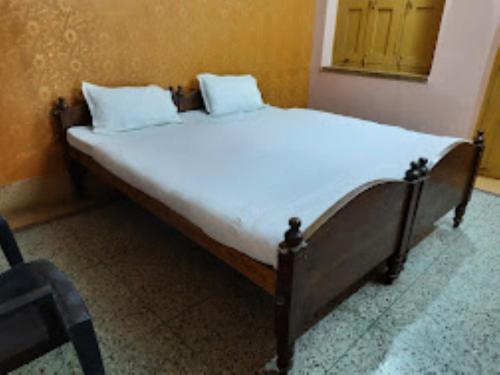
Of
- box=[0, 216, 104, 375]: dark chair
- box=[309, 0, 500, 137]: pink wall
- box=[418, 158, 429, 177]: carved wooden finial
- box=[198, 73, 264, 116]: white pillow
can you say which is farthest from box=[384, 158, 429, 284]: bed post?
box=[309, 0, 500, 137]: pink wall

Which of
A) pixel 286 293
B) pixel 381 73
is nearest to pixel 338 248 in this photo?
pixel 286 293

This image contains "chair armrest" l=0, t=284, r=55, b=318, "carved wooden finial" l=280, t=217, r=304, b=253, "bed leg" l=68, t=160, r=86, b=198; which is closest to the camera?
"chair armrest" l=0, t=284, r=55, b=318

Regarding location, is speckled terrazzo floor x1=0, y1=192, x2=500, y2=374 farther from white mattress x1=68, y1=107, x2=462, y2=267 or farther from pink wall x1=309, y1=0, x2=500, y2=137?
pink wall x1=309, y1=0, x2=500, y2=137

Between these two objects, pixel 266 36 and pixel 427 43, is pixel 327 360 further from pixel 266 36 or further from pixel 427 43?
pixel 427 43

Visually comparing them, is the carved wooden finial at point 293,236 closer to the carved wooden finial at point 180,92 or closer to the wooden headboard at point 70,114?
the wooden headboard at point 70,114

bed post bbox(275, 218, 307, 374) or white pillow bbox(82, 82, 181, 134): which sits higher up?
white pillow bbox(82, 82, 181, 134)

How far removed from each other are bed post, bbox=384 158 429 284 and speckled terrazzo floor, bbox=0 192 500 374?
9cm

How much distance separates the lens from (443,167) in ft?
6.46

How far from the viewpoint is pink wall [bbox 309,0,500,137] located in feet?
9.71

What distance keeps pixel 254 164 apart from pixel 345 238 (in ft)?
2.32

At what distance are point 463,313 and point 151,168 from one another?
1682 mm

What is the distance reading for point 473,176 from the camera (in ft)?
7.57

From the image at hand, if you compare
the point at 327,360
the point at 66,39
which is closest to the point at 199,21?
the point at 66,39

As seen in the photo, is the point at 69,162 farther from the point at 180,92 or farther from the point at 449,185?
the point at 449,185
